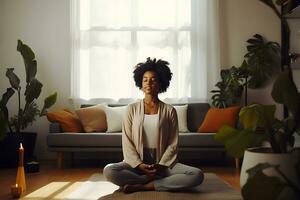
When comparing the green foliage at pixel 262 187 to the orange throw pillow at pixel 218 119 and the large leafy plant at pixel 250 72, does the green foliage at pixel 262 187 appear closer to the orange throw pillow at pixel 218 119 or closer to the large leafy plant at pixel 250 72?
the orange throw pillow at pixel 218 119

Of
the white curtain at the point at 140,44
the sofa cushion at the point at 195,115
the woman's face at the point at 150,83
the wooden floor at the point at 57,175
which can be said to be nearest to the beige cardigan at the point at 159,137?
the woman's face at the point at 150,83

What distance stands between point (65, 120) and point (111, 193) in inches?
72.8

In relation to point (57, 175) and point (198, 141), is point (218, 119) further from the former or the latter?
point (57, 175)

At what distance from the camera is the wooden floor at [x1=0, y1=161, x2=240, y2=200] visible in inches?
130

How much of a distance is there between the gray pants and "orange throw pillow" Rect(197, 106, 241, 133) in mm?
1716

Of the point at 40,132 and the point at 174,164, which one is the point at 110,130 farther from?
the point at 174,164

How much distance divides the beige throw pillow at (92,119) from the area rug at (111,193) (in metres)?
1.22

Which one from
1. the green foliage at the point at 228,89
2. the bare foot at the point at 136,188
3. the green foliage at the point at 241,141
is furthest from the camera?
the green foliage at the point at 228,89

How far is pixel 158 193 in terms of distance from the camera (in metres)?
2.72

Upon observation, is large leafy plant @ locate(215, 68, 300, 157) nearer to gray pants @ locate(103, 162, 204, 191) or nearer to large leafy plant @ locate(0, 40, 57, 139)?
gray pants @ locate(103, 162, 204, 191)

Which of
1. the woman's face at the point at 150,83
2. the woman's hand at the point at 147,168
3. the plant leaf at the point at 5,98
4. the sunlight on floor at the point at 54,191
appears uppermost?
the woman's face at the point at 150,83

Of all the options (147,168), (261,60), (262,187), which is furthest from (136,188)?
(261,60)

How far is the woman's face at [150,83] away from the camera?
2883 millimetres

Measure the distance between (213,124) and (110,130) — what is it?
4.15ft
